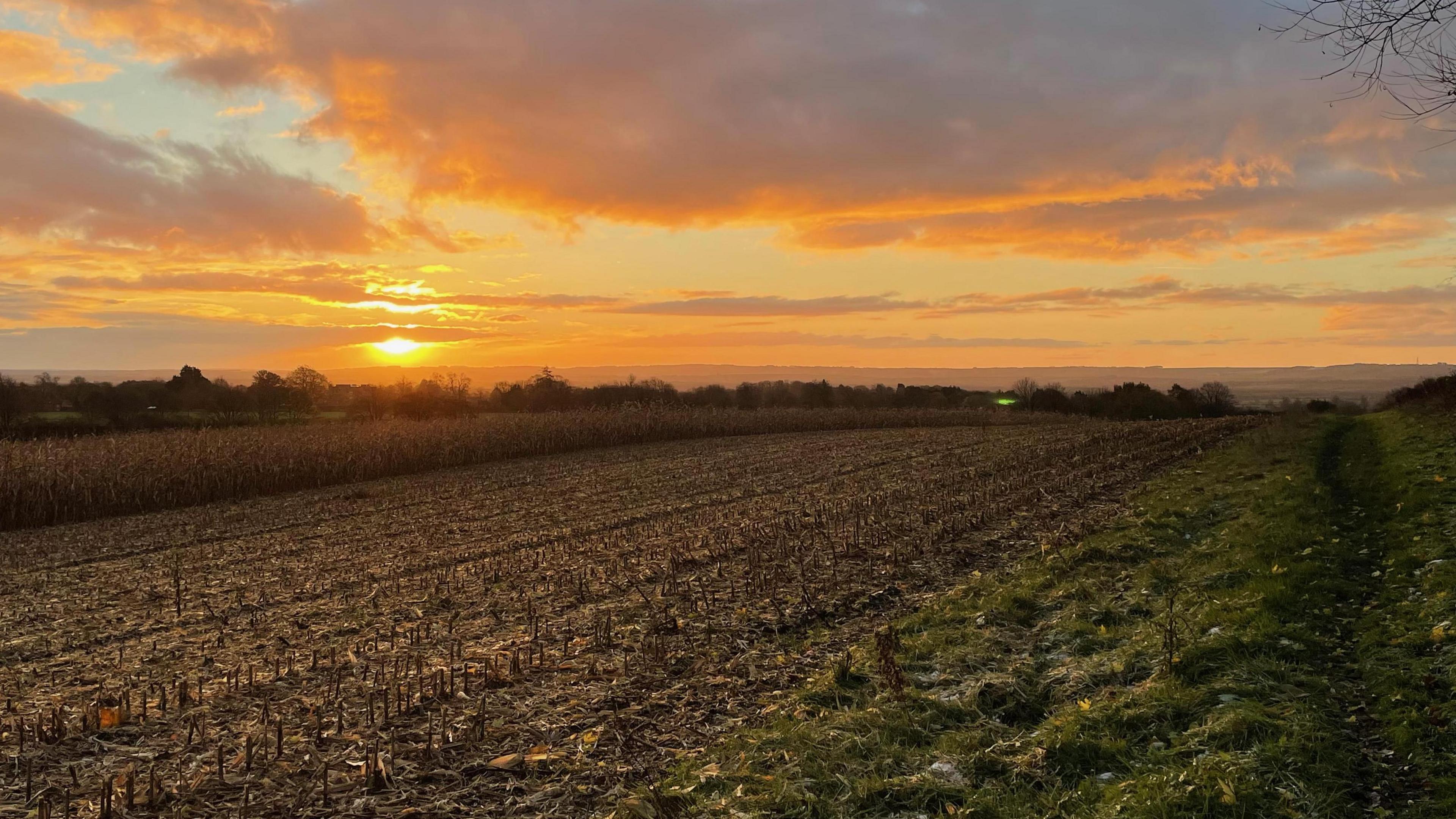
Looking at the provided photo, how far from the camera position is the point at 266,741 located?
6.66 metres

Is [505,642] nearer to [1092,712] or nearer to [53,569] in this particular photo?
[1092,712]

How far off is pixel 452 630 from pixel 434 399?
42449mm

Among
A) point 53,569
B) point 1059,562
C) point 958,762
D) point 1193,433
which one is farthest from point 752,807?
point 1193,433

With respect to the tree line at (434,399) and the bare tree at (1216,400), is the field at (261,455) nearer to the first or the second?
the tree line at (434,399)

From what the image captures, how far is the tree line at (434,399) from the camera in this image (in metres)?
45.5

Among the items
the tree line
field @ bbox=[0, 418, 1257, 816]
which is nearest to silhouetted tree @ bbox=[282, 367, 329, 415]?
the tree line

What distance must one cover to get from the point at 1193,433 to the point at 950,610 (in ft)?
91.5

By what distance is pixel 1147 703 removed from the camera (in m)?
6.38

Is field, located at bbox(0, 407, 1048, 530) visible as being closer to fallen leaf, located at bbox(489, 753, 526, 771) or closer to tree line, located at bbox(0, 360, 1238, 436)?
tree line, located at bbox(0, 360, 1238, 436)

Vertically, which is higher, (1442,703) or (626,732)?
(1442,703)

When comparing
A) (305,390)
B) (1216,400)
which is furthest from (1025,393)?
(305,390)

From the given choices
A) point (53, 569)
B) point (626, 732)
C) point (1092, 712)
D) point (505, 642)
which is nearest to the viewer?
point (1092, 712)

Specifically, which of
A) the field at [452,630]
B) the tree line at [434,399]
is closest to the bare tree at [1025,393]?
the tree line at [434,399]

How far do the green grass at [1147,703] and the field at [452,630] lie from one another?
36.7 inches
